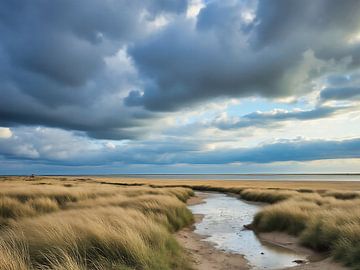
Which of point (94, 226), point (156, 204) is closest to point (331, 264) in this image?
point (94, 226)

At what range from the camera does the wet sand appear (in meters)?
10.2

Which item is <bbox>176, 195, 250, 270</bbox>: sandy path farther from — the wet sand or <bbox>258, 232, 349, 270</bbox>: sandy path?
<bbox>258, 232, 349, 270</bbox>: sandy path

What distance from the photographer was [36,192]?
71.9 feet

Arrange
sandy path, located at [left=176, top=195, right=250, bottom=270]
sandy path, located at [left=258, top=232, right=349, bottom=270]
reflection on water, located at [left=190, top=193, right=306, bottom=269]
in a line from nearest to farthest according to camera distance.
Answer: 1. sandy path, located at [left=258, top=232, right=349, bottom=270]
2. sandy path, located at [left=176, top=195, right=250, bottom=270]
3. reflection on water, located at [left=190, top=193, right=306, bottom=269]

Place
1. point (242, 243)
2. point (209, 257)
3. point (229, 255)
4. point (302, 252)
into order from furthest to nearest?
point (242, 243)
point (302, 252)
point (229, 255)
point (209, 257)

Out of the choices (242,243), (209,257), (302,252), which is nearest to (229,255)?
(209,257)

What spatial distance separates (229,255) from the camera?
39.7 ft

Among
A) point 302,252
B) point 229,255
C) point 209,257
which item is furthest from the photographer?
point 302,252

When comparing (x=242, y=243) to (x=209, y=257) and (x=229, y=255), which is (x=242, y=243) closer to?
(x=229, y=255)

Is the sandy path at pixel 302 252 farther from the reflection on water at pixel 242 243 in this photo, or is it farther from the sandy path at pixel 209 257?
the sandy path at pixel 209 257

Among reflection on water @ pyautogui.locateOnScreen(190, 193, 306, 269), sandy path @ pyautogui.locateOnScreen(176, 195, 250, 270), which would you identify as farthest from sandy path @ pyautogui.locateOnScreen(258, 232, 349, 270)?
sandy path @ pyautogui.locateOnScreen(176, 195, 250, 270)

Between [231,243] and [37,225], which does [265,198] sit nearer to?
[231,243]

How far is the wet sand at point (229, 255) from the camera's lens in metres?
10.2

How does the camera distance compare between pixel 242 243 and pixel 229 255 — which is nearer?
pixel 229 255
